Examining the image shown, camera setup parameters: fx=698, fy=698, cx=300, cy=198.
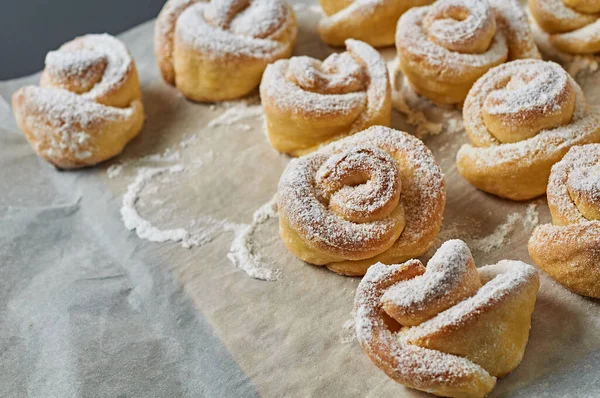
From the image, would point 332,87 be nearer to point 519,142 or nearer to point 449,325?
point 519,142

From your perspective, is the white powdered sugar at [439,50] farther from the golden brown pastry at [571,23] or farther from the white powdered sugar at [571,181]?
the white powdered sugar at [571,181]

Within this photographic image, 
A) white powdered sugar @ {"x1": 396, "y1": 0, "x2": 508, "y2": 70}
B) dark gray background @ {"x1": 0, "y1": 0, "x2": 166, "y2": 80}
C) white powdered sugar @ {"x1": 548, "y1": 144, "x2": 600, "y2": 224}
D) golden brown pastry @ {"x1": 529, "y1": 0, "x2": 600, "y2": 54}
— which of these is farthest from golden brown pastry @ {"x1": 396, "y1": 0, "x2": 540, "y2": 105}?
dark gray background @ {"x1": 0, "y1": 0, "x2": 166, "y2": 80}

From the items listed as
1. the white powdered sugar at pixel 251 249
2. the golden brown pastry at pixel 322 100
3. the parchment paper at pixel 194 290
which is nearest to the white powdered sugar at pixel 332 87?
the golden brown pastry at pixel 322 100

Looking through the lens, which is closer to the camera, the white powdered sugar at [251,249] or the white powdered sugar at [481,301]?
the white powdered sugar at [481,301]

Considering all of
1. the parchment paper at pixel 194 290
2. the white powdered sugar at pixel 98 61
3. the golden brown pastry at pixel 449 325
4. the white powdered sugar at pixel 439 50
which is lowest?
the parchment paper at pixel 194 290

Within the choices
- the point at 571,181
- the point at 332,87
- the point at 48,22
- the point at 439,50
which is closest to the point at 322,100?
the point at 332,87

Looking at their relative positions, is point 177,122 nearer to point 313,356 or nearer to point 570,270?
point 313,356
